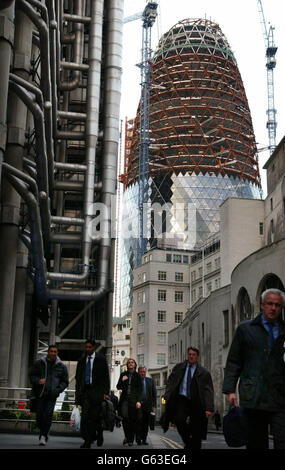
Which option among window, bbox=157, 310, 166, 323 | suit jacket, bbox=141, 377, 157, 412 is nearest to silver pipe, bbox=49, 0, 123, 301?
suit jacket, bbox=141, 377, 157, 412

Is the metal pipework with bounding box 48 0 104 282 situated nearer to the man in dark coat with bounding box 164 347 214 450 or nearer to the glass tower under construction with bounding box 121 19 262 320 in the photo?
the man in dark coat with bounding box 164 347 214 450

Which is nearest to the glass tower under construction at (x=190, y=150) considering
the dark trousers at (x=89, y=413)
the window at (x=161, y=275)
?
the window at (x=161, y=275)

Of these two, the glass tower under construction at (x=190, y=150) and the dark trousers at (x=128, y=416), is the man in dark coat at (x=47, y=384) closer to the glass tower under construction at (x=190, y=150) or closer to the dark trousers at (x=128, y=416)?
the dark trousers at (x=128, y=416)

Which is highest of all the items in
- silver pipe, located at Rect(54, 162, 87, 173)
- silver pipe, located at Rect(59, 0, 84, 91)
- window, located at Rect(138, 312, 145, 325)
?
silver pipe, located at Rect(59, 0, 84, 91)

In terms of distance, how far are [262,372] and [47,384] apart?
260 inches

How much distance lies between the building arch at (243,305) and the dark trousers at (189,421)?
2913 cm

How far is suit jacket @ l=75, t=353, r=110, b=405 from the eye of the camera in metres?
12.1

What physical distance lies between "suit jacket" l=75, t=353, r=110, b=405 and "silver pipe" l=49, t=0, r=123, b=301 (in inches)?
1175

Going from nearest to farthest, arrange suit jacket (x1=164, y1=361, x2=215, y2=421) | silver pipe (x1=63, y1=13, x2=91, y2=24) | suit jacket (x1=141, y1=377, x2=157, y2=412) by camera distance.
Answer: suit jacket (x1=164, y1=361, x2=215, y2=421) < suit jacket (x1=141, y1=377, x2=157, y2=412) < silver pipe (x1=63, y1=13, x2=91, y2=24)

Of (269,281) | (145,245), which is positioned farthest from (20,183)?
(145,245)

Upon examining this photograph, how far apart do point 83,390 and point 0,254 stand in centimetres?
1799

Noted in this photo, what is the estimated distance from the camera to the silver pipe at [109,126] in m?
43.1

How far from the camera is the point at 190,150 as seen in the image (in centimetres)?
11244

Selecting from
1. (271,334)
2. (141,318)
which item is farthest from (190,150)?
(271,334)
